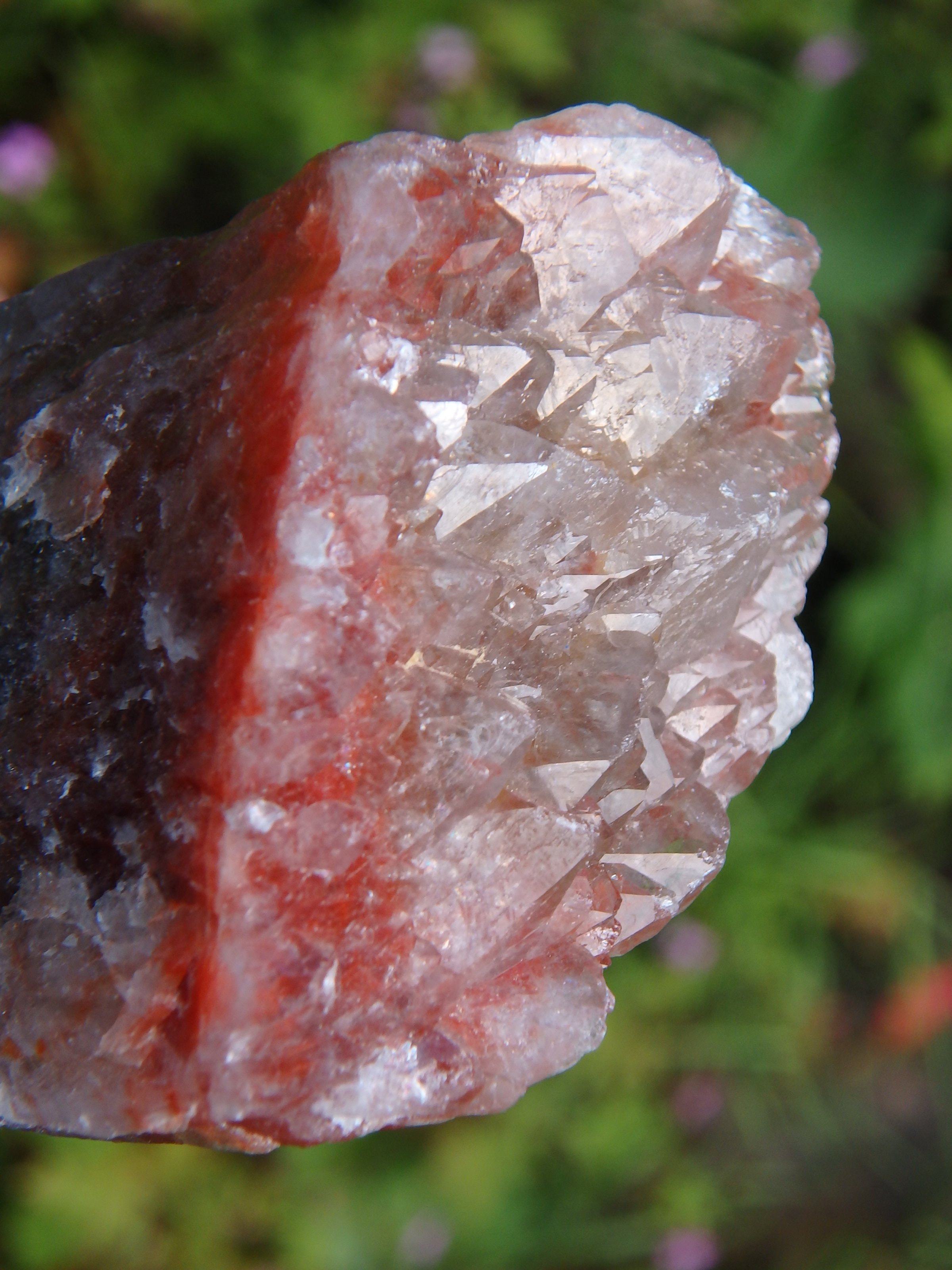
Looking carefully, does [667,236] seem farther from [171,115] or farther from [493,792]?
[171,115]

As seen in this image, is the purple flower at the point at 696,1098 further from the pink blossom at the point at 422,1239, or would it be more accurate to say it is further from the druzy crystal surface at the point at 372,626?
the druzy crystal surface at the point at 372,626

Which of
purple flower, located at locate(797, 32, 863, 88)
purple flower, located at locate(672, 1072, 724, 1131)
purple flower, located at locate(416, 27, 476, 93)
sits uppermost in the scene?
purple flower, located at locate(416, 27, 476, 93)

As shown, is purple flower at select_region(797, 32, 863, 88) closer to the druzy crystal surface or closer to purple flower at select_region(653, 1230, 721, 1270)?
the druzy crystal surface

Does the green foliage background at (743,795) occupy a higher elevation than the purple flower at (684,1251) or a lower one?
higher

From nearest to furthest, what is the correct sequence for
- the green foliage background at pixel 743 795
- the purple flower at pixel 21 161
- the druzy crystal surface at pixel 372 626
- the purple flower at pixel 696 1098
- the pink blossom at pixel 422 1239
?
the druzy crystal surface at pixel 372 626 < the purple flower at pixel 21 161 < the green foliage background at pixel 743 795 < the pink blossom at pixel 422 1239 < the purple flower at pixel 696 1098

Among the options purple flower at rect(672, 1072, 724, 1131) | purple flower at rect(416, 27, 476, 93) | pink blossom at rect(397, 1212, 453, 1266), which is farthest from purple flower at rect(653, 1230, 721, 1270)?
purple flower at rect(416, 27, 476, 93)

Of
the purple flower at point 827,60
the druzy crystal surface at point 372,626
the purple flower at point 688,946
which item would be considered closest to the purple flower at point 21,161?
the druzy crystal surface at point 372,626

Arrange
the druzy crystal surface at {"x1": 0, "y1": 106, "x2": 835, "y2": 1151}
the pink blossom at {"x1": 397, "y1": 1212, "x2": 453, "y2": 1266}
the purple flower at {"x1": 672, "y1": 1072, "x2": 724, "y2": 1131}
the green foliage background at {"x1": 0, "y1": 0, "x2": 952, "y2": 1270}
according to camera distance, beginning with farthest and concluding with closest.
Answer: the purple flower at {"x1": 672, "y1": 1072, "x2": 724, "y2": 1131}, the pink blossom at {"x1": 397, "y1": 1212, "x2": 453, "y2": 1266}, the green foliage background at {"x1": 0, "y1": 0, "x2": 952, "y2": 1270}, the druzy crystal surface at {"x1": 0, "y1": 106, "x2": 835, "y2": 1151}
